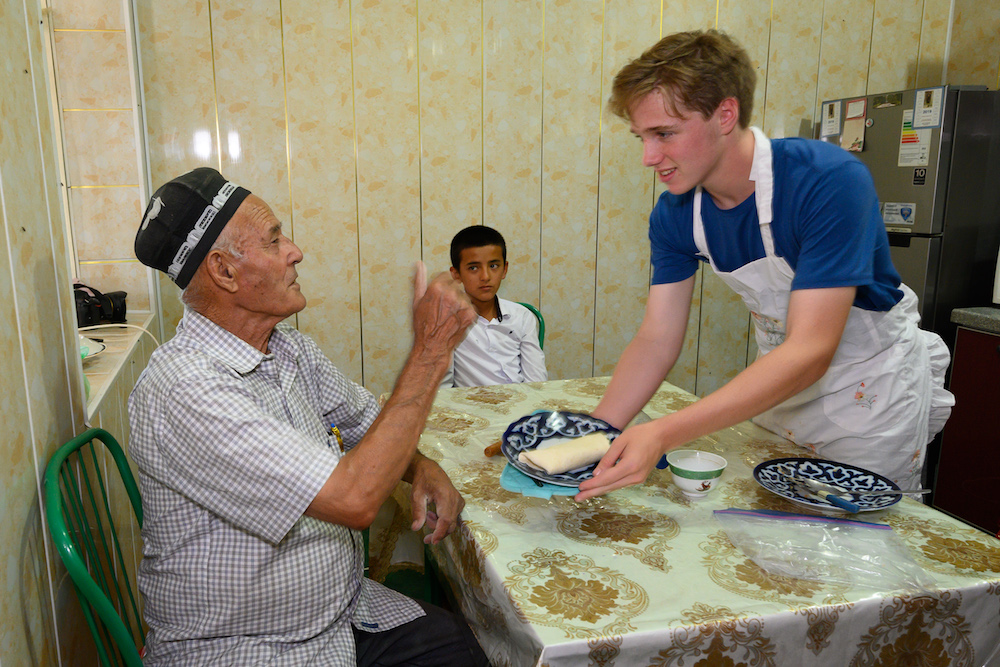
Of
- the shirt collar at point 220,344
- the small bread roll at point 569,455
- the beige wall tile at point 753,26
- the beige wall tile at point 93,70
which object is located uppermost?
the beige wall tile at point 753,26

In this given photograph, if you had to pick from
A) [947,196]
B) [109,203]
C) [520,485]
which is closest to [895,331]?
[520,485]

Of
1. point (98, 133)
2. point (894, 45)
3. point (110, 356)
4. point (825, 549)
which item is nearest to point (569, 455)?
point (825, 549)

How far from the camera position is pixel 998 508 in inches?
106

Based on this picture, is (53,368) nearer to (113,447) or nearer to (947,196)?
(113,447)

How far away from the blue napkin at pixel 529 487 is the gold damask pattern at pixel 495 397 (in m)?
0.55

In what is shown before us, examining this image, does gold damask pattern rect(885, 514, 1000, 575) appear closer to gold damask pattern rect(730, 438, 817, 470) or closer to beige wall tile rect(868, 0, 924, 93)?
gold damask pattern rect(730, 438, 817, 470)

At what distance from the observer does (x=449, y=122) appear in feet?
10.1

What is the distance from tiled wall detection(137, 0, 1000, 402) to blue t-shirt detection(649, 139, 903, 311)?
1693 mm

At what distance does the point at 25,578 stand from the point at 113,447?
0.37 meters

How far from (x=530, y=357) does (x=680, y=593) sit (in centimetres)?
171

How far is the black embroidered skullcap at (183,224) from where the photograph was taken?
1155 mm

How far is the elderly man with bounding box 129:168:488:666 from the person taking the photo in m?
1.01

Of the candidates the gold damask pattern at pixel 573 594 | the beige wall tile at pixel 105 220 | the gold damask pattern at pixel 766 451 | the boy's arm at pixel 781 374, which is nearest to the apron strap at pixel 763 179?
the boy's arm at pixel 781 374

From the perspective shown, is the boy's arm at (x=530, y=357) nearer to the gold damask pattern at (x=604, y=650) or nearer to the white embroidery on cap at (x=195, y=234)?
the white embroidery on cap at (x=195, y=234)
